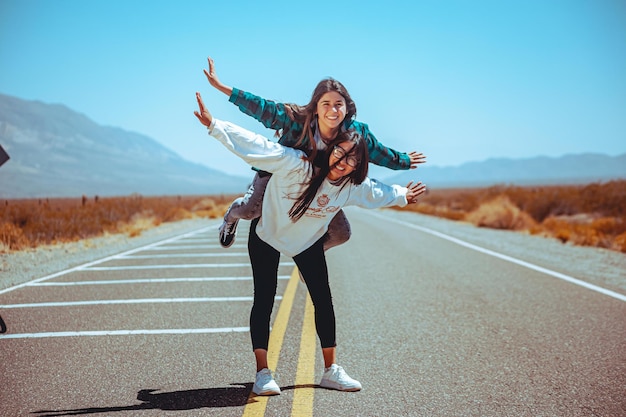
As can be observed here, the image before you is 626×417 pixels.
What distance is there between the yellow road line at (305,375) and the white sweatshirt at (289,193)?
97cm

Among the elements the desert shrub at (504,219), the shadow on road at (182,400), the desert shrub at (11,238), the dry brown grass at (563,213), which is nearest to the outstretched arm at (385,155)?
the shadow on road at (182,400)

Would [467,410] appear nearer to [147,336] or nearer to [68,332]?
[147,336]

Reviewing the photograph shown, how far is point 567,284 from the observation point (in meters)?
8.94

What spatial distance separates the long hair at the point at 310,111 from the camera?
12.9 feet

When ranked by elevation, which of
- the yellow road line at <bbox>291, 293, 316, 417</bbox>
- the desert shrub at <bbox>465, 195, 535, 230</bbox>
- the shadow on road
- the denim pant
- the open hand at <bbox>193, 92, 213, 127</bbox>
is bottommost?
the shadow on road

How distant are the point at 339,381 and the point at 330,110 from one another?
6.08ft

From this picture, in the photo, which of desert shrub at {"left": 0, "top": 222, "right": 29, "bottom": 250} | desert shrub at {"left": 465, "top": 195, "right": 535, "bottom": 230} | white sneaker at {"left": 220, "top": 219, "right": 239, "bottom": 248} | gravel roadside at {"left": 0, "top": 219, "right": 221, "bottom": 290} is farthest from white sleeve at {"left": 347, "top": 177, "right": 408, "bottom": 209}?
desert shrub at {"left": 465, "top": 195, "right": 535, "bottom": 230}

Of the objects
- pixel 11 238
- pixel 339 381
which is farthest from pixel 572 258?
pixel 11 238

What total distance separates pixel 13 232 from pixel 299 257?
12.8m

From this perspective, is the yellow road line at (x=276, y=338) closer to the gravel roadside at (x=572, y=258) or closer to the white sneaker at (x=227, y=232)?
the white sneaker at (x=227, y=232)

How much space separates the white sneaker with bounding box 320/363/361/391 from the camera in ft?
14.1

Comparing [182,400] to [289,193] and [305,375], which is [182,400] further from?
[289,193]

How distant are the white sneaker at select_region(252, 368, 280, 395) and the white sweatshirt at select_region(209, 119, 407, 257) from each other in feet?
2.75

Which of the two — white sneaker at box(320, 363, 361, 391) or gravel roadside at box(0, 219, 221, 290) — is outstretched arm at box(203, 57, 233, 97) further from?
gravel roadside at box(0, 219, 221, 290)
